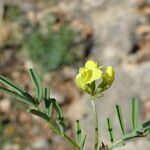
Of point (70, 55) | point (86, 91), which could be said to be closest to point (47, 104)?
point (86, 91)

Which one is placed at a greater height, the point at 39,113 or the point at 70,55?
the point at 70,55

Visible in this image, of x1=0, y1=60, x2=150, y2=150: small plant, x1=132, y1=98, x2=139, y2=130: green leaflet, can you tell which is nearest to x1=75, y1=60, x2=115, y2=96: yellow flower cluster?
x1=0, y1=60, x2=150, y2=150: small plant

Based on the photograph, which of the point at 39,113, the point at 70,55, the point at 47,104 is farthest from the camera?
the point at 70,55

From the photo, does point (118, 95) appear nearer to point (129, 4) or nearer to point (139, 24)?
point (139, 24)

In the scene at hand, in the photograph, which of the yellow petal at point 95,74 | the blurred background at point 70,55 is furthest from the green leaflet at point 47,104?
the blurred background at point 70,55

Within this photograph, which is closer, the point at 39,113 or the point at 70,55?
the point at 39,113

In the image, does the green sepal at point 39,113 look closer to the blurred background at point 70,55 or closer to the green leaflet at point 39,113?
the green leaflet at point 39,113

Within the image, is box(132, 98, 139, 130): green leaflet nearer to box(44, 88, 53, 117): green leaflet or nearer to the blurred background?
box(44, 88, 53, 117): green leaflet

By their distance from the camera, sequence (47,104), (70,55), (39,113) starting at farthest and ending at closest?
1. (70,55)
2. (47,104)
3. (39,113)

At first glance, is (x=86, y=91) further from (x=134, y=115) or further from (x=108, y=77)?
(x=134, y=115)
